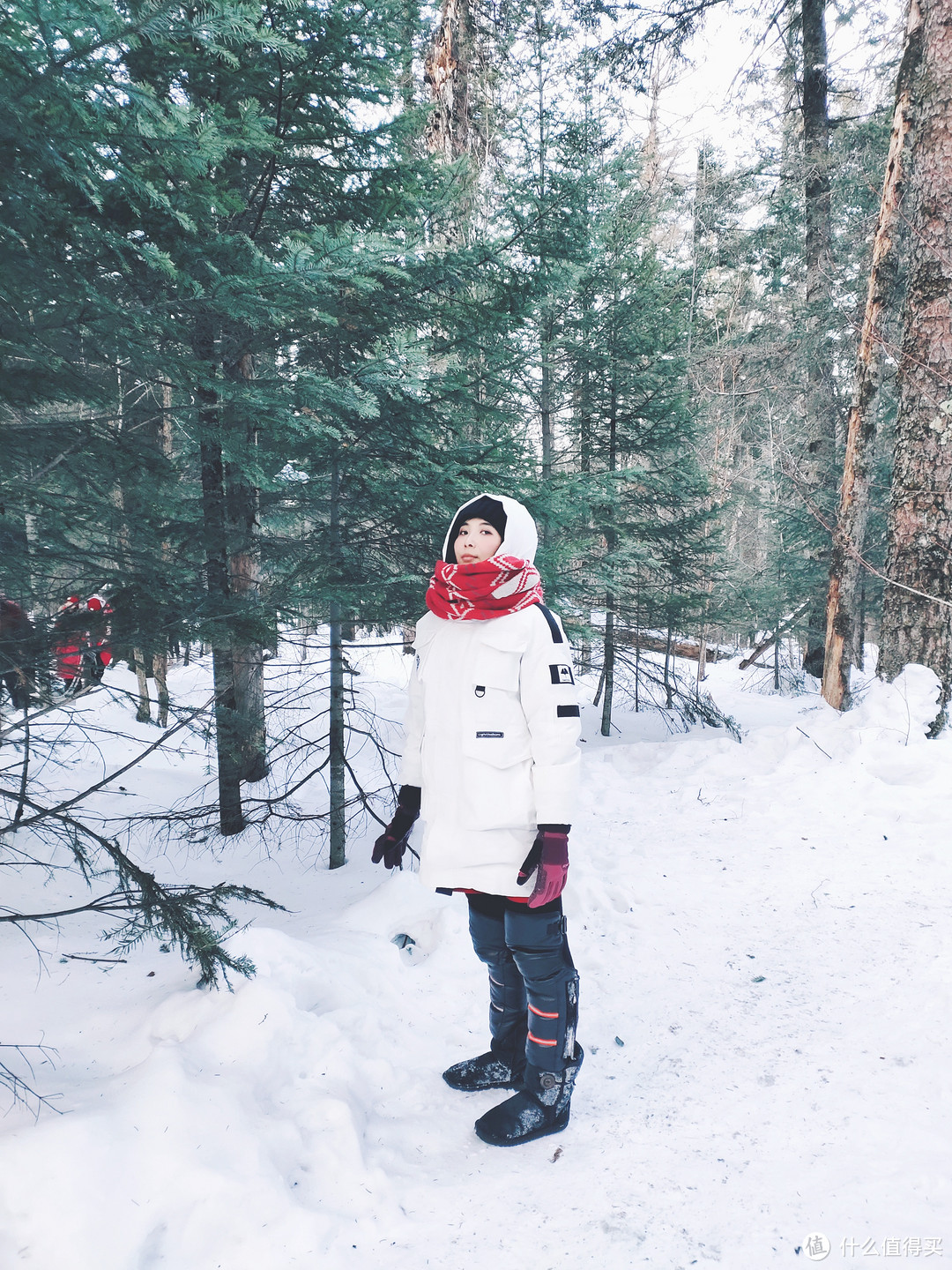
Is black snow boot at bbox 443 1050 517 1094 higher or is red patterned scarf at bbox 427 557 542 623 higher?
red patterned scarf at bbox 427 557 542 623

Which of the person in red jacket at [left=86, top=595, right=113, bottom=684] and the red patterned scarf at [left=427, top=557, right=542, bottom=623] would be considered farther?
the person in red jacket at [left=86, top=595, right=113, bottom=684]

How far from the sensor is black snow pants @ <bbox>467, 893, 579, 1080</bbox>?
2.44 meters

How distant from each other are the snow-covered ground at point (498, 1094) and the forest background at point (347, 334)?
0.54m

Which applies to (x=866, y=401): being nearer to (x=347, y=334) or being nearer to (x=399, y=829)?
(x=347, y=334)

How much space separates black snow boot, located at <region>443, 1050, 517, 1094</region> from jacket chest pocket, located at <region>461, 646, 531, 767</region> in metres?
1.38

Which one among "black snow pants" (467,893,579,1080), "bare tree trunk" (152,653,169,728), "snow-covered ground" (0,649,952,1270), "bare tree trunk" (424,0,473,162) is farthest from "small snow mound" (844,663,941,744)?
"bare tree trunk" (424,0,473,162)

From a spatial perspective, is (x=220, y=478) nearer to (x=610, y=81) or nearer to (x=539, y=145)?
(x=539, y=145)

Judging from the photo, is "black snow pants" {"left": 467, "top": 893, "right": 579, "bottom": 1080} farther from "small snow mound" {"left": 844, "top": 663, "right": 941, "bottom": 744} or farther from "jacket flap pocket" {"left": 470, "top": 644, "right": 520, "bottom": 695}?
"small snow mound" {"left": 844, "top": 663, "right": 941, "bottom": 744}

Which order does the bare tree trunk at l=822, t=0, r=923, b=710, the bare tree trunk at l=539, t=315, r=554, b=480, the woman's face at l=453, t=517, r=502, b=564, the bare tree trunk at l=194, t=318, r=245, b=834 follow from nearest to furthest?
the woman's face at l=453, t=517, r=502, b=564 < the bare tree trunk at l=194, t=318, r=245, b=834 < the bare tree trunk at l=822, t=0, r=923, b=710 < the bare tree trunk at l=539, t=315, r=554, b=480

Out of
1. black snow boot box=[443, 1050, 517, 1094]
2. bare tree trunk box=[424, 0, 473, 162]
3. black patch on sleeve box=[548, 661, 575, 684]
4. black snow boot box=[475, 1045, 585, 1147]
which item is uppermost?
bare tree trunk box=[424, 0, 473, 162]

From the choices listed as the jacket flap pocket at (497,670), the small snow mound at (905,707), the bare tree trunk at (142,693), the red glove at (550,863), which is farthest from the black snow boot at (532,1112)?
the small snow mound at (905,707)

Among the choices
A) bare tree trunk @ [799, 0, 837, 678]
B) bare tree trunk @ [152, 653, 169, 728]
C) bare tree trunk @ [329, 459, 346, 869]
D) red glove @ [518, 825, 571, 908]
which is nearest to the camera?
red glove @ [518, 825, 571, 908]

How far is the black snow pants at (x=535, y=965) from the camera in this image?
2.44 m

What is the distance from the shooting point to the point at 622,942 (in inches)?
151
